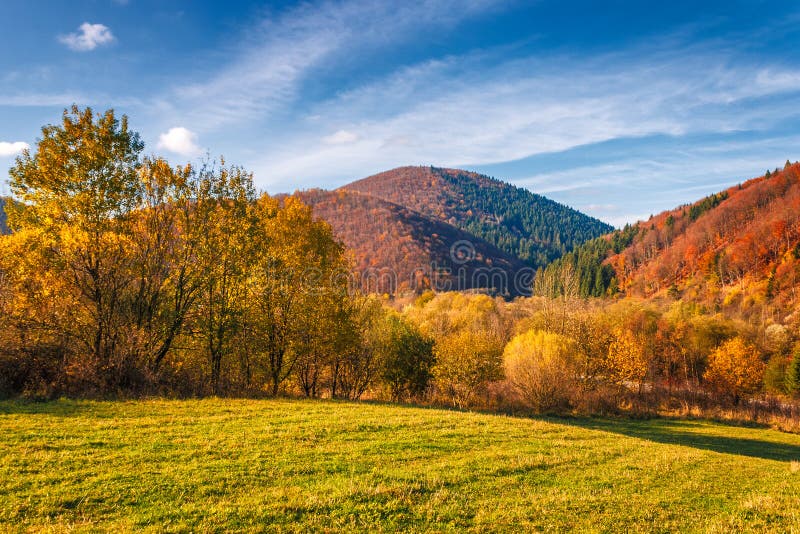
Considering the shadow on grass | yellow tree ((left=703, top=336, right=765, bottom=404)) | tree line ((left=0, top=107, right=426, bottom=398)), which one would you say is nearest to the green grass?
tree line ((left=0, top=107, right=426, bottom=398))

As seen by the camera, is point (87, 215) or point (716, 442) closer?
point (87, 215)

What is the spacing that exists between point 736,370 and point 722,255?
110 m

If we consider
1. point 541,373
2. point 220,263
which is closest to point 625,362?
point 541,373

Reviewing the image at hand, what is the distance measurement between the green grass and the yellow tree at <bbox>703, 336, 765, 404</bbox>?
48.1 meters

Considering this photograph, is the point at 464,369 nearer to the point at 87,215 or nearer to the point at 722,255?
the point at 87,215

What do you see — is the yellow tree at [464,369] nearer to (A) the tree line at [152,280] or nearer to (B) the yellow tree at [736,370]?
(A) the tree line at [152,280]

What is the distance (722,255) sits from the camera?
5482 inches

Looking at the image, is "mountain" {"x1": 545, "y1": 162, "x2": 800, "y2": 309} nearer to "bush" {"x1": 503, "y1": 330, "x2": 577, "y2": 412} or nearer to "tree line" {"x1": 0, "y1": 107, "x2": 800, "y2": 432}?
"bush" {"x1": 503, "y1": 330, "x2": 577, "y2": 412}

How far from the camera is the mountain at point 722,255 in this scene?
117625 millimetres

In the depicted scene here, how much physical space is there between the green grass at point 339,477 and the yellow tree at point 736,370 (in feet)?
158

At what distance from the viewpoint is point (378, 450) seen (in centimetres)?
1276

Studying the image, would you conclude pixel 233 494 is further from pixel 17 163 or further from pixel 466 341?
pixel 466 341

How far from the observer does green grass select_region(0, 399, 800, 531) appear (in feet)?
25.9

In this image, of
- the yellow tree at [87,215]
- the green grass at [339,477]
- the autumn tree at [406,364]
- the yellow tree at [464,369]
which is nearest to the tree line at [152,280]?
the yellow tree at [87,215]
